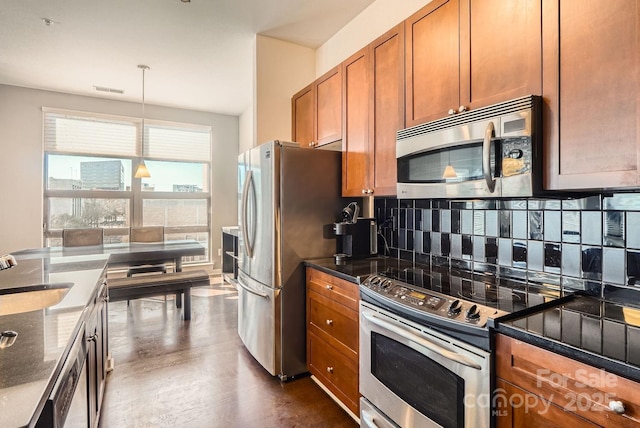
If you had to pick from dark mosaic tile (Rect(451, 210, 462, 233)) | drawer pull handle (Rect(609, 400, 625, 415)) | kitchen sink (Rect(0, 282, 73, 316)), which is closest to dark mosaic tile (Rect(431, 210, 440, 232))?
dark mosaic tile (Rect(451, 210, 462, 233))

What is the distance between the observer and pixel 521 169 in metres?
1.32

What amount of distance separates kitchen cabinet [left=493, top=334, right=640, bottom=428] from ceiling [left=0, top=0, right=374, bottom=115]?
2.82 m

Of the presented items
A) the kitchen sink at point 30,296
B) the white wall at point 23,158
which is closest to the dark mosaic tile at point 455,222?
the kitchen sink at point 30,296

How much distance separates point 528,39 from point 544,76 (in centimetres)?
18

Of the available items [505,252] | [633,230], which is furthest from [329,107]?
[633,230]

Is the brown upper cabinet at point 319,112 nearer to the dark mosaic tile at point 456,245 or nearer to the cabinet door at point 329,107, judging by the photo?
the cabinet door at point 329,107

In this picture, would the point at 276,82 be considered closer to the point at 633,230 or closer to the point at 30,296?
the point at 30,296

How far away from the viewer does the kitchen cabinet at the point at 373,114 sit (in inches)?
80.0

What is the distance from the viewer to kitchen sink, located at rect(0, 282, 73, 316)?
1.62 meters

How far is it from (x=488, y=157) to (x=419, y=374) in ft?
3.16

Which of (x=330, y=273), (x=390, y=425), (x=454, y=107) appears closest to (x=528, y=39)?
(x=454, y=107)

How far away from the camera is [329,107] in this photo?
2.72 metres

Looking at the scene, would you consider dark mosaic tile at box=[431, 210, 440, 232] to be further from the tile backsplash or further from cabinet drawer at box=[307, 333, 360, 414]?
cabinet drawer at box=[307, 333, 360, 414]

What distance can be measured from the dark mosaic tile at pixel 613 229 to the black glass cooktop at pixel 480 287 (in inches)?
11.5
